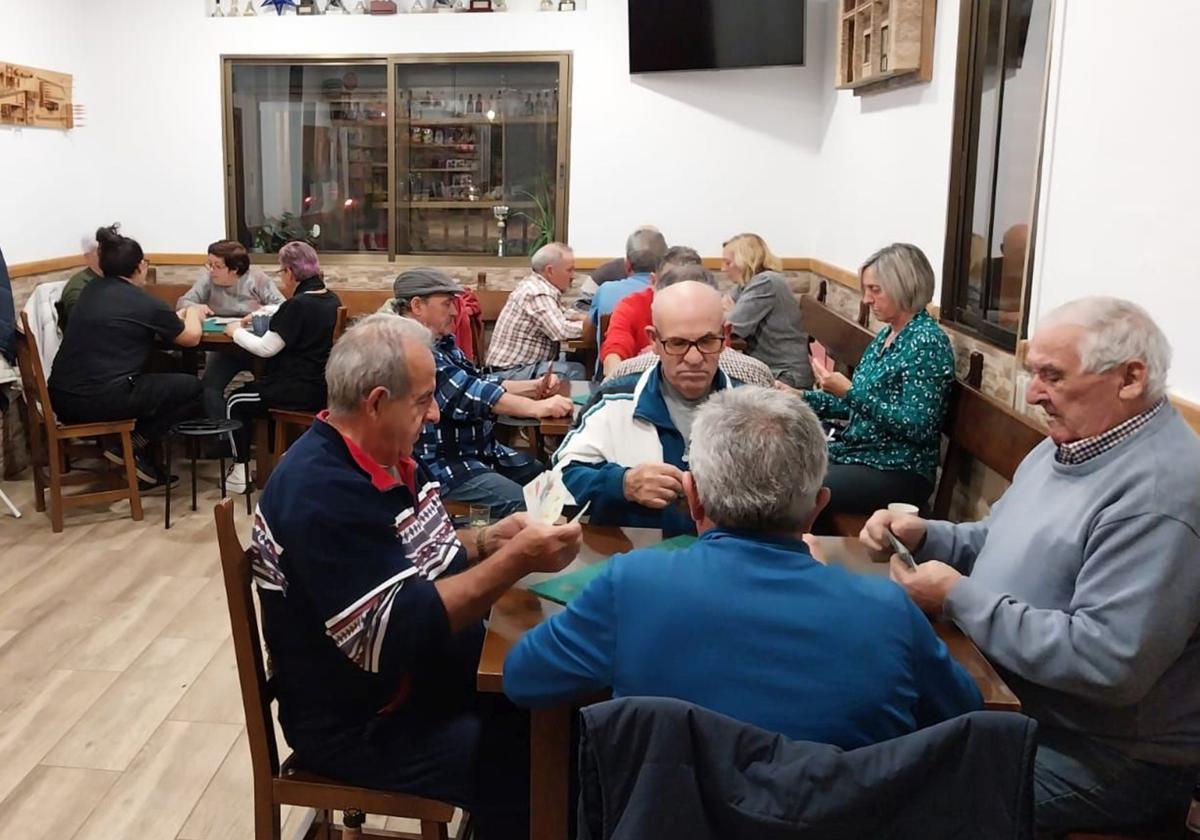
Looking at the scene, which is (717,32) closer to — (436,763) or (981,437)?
(981,437)

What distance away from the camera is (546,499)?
76.0 inches

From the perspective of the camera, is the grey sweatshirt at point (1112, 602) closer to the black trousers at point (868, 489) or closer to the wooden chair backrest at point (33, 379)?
the black trousers at point (868, 489)

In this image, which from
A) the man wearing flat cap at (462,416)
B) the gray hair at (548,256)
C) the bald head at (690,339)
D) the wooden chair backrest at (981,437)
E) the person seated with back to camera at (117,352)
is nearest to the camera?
the bald head at (690,339)

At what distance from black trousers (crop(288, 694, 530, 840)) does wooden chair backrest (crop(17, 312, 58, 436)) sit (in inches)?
133

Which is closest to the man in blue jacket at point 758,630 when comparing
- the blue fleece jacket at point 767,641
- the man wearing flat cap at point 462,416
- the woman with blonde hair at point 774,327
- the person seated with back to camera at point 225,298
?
the blue fleece jacket at point 767,641

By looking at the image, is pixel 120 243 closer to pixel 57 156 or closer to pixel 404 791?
pixel 57 156

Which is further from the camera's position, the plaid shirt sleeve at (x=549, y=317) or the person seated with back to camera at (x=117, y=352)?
the plaid shirt sleeve at (x=549, y=317)

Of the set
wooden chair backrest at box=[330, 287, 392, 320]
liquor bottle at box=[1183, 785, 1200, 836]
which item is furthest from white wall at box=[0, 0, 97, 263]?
liquor bottle at box=[1183, 785, 1200, 836]

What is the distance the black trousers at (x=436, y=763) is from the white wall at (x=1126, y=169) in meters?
1.57

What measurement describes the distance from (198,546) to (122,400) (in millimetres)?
867

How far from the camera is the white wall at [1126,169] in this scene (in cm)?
213

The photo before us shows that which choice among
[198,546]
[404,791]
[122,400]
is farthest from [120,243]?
[404,791]

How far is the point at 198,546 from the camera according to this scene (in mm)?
4434

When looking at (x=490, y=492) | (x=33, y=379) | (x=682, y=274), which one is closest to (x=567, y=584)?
(x=490, y=492)
